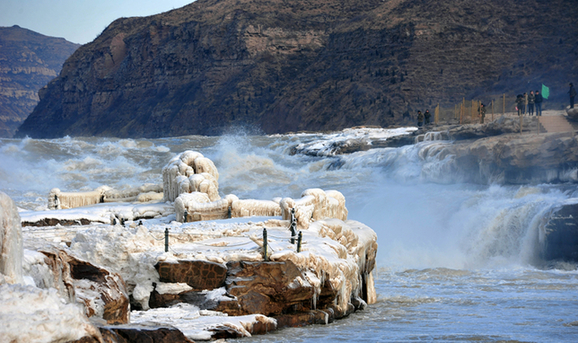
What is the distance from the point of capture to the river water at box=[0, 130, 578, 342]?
474 inches

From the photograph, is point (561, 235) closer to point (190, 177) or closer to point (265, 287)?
point (190, 177)

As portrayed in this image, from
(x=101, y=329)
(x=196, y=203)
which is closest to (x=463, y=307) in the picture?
(x=196, y=203)

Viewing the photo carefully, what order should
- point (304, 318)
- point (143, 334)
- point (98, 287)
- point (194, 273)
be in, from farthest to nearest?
point (304, 318) < point (194, 273) < point (98, 287) < point (143, 334)

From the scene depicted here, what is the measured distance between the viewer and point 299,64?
326ft

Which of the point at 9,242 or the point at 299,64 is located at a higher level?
the point at 299,64

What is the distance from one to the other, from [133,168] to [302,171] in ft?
35.9

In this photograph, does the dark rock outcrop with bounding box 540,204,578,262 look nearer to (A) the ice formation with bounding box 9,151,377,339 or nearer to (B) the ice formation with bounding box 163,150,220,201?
(A) the ice formation with bounding box 9,151,377,339

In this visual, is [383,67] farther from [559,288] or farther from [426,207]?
[559,288]

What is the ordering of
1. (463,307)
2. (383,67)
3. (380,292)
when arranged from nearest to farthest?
(463,307) < (380,292) < (383,67)

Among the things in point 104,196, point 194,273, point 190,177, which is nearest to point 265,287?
point 194,273

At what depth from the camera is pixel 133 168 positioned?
4403cm

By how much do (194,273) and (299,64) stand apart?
3563 inches

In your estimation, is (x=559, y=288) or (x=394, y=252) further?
(x=394, y=252)

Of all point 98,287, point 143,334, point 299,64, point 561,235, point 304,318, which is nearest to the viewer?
point 143,334
